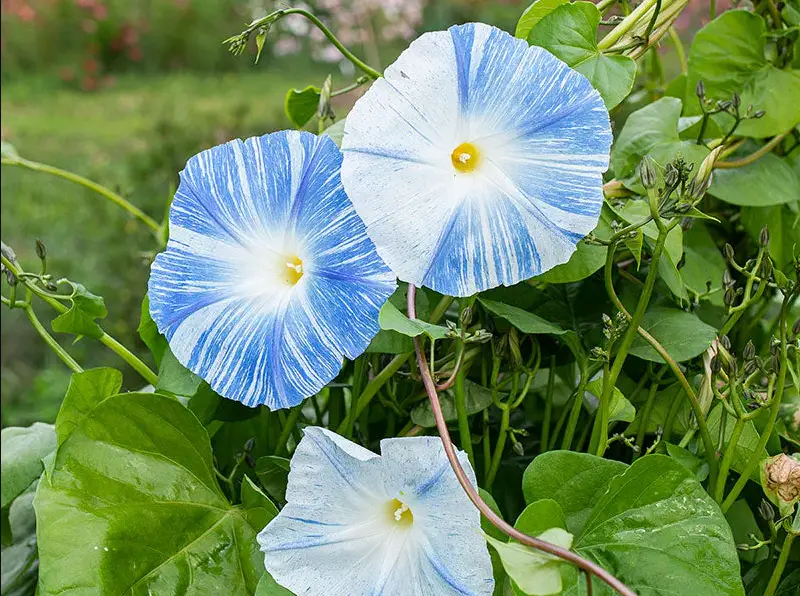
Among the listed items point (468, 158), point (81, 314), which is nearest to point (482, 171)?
point (468, 158)

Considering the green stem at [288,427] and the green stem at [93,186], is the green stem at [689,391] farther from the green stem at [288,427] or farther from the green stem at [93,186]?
the green stem at [93,186]

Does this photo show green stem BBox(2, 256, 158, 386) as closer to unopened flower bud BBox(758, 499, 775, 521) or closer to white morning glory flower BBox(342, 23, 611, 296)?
white morning glory flower BBox(342, 23, 611, 296)

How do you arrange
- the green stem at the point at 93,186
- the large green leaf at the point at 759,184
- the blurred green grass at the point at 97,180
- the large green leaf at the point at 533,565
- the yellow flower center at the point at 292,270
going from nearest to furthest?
the large green leaf at the point at 533,565 → the yellow flower center at the point at 292,270 → the large green leaf at the point at 759,184 → the green stem at the point at 93,186 → the blurred green grass at the point at 97,180

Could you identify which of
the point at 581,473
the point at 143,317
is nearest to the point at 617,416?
the point at 581,473

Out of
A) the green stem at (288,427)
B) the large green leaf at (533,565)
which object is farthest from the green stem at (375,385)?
the large green leaf at (533,565)

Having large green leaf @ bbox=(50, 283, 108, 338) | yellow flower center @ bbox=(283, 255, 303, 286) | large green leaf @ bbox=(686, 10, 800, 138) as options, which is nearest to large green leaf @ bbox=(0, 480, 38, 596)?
large green leaf @ bbox=(50, 283, 108, 338)

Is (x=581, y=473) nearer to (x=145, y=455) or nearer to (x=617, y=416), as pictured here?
(x=617, y=416)
